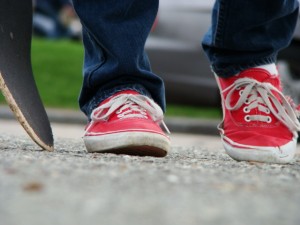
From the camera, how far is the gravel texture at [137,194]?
1.39 meters

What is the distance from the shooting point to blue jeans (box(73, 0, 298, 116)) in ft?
8.10

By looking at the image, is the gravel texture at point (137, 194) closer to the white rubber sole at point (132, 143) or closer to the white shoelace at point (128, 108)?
the white rubber sole at point (132, 143)

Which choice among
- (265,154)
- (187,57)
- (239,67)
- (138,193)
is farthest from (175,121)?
(138,193)

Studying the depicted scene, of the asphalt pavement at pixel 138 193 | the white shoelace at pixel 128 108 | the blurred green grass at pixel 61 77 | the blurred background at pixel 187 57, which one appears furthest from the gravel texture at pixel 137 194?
the blurred green grass at pixel 61 77

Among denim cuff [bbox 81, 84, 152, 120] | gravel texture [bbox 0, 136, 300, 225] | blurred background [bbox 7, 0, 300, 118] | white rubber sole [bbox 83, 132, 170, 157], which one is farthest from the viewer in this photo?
blurred background [bbox 7, 0, 300, 118]

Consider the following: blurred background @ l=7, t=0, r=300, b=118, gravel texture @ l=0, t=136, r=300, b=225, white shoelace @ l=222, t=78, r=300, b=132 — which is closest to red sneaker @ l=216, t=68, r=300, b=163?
white shoelace @ l=222, t=78, r=300, b=132

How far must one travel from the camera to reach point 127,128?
2.41 metres

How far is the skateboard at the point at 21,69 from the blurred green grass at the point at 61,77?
5.43 metres

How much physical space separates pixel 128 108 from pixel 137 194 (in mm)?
950

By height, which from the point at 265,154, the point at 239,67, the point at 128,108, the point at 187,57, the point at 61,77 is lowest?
the point at 61,77

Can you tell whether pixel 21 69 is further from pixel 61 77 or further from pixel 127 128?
pixel 61 77

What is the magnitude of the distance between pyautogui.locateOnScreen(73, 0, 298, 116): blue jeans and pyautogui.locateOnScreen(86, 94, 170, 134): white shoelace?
0.04 meters

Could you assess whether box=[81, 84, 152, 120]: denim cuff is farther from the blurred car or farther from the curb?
the curb

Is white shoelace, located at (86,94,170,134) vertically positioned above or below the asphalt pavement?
below
